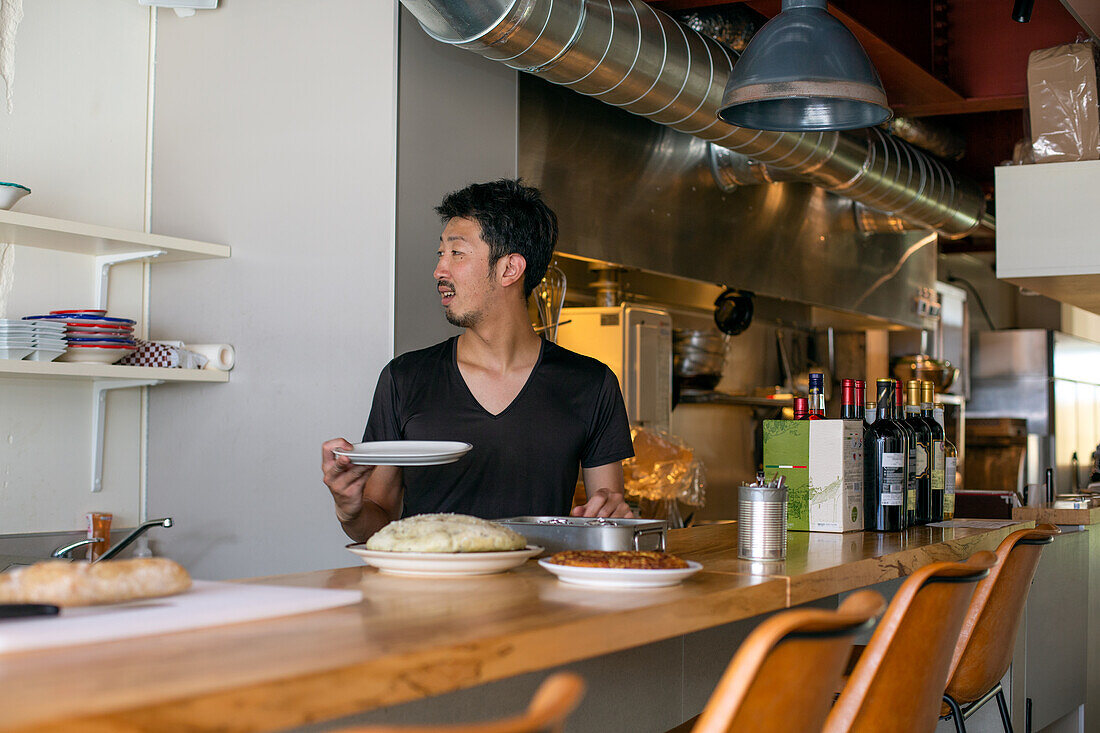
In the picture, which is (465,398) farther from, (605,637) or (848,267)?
(848,267)

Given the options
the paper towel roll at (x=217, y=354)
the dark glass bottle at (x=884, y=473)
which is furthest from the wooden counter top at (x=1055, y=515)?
the paper towel roll at (x=217, y=354)

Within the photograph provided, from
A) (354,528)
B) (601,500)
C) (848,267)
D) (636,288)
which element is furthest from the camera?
(848,267)

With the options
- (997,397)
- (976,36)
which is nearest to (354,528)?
(976,36)

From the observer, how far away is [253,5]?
10.4 ft

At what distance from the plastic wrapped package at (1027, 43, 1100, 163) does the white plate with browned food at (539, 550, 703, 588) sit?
2862 millimetres

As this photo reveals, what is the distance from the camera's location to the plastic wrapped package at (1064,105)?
12.2 ft

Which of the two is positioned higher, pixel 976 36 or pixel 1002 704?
pixel 976 36

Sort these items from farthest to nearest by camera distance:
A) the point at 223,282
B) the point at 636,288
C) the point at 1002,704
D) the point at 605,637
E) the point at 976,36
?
the point at 636,288 → the point at 976,36 → the point at 223,282 → the point at 1002,704 → the point at 605,637

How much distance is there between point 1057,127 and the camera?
12.3 ft

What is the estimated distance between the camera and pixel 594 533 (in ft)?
5.67

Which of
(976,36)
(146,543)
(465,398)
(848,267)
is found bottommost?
(146,543)

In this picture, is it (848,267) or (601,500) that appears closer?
(601,500)

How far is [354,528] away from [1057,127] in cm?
277

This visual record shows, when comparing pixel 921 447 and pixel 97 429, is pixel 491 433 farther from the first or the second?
pixel 97 429
